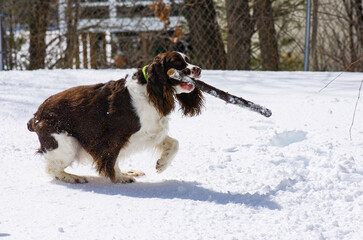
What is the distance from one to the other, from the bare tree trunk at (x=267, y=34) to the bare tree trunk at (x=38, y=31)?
360 centimetres

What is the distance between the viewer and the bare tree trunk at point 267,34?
25.7 feet

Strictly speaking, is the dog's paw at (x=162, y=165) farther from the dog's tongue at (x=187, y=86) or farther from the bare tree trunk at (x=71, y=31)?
the bare tree trunk at (x=71, y=31)

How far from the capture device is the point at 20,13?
8.23m

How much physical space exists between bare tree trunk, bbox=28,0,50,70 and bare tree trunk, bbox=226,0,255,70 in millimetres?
3153

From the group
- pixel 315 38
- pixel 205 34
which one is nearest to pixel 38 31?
pixel 205 34

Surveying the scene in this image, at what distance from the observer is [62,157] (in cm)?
314

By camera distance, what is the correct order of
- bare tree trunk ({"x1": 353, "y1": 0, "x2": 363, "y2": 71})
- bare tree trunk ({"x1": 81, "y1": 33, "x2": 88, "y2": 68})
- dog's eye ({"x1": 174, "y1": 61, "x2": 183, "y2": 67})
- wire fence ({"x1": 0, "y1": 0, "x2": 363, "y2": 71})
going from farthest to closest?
1. bare tree trunk ({"x1": 81, "y1": 33, "x2": 88, "y2": 68})
2. wire fence ({"x1": 0, "y1": 0, "x2": 363, "y2": 71})
3. bare tree trunk ({"x1": 353, "y1": 0, "x2": 363, "y2": 71})
4. dog's eye ({"x1": 174, "y1": 61, "x2": 183, "y2": 67})

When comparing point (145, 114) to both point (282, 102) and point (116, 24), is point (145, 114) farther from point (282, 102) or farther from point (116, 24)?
point (116, 24)

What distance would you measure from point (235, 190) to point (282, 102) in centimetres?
226

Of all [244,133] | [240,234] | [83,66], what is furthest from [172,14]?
[240,234]

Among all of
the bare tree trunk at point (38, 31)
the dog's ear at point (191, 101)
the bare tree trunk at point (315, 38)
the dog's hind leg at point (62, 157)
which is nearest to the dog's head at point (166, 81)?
the dog's ear at point (191, 101)

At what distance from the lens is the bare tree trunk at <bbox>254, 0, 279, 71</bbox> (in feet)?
25.7

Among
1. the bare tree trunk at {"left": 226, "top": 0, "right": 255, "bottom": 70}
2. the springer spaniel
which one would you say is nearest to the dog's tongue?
the springer spaniel

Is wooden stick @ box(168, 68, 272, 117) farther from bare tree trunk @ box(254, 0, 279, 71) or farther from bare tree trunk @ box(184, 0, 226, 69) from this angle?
bare tree trunk @ box(254, 0, 279, 71)
